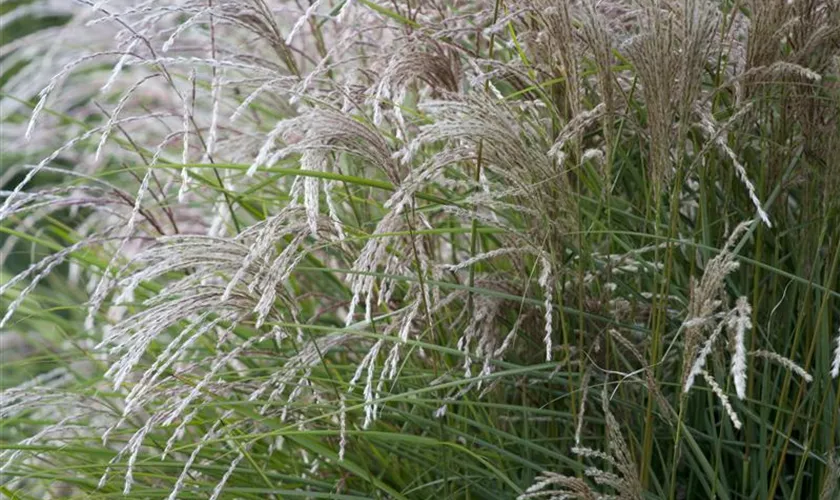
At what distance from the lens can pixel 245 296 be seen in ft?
5.25

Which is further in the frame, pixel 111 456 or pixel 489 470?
pixel 111 456

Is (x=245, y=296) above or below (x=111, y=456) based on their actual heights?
above

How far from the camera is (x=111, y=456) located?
1893 mm

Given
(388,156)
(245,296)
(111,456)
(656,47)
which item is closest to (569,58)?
(656,47)

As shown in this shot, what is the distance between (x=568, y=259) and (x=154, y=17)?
28.9 inches

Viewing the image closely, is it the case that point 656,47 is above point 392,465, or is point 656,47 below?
above

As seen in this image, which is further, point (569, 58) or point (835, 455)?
point (835, 455)

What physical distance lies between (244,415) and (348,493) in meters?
0.24

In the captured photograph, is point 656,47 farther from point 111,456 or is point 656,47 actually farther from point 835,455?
point 111,456

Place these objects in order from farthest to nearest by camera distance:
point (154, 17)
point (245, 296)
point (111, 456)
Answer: point (111, 456), point (154, 17), point (245, 296)

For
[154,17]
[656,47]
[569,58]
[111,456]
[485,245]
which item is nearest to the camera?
[656,47]

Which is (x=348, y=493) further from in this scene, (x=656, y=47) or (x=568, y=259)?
(x=656, y=47)

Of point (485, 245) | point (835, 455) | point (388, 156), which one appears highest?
point (388, 156)

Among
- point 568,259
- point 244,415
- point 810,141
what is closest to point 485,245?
point 568,259
